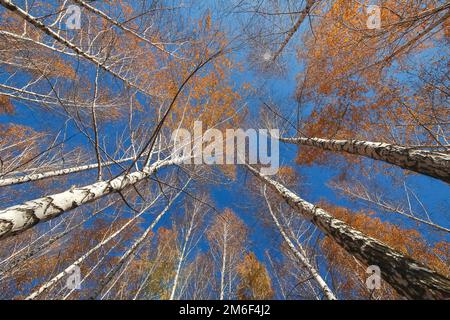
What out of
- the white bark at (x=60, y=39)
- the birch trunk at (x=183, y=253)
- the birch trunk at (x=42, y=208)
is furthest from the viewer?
the birch trunk at (x=183, y=253)

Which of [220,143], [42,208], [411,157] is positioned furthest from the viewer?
[220,143]

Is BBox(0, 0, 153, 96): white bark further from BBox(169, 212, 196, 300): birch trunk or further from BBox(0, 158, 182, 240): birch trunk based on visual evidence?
BBox(169, 212, 196, 300): birch trunk

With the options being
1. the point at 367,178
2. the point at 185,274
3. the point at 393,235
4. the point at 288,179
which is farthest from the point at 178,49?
the point at 393,235

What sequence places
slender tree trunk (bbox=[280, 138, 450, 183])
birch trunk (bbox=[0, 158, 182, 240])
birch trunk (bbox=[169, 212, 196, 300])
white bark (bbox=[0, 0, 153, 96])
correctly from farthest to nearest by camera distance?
birch trunk (bbox=[169, 212, 196, 300]), white bark (bbox=[0, 0, 153, 96]), slender tree trunk (bbox=[280, 138, 450, 183]), birch trunk (bbox=[0, 158, 182, 240])

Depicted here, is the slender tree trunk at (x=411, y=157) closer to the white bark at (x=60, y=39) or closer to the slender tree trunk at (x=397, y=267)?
the slender tree trunk at (x=397, y=267)

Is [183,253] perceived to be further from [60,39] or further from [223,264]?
[60,39]

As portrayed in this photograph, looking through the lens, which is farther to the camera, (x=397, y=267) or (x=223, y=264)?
(x=223, y=264)

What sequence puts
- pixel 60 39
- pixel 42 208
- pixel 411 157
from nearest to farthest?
pixel 42 208, pixel 411 157, pixel 60 39

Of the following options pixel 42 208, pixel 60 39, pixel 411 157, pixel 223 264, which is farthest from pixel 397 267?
pixel 223 264

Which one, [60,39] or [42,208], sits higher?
[60,39]

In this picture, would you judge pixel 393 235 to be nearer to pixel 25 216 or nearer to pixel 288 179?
pixel 288 179

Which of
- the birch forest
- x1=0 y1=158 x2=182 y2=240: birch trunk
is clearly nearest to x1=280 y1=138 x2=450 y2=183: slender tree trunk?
the birch forest

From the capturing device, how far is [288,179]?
8.72m

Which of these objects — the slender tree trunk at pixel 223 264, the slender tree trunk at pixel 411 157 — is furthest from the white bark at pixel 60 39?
the slender tree trunk at pixel 223 264
